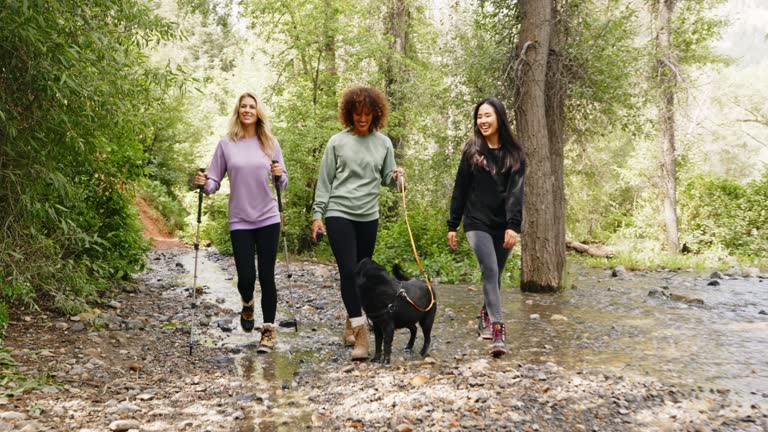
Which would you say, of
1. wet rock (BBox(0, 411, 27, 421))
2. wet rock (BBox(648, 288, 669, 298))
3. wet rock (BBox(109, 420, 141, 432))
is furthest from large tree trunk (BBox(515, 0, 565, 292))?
wet rock (BBox(0, 411, 27, 421))

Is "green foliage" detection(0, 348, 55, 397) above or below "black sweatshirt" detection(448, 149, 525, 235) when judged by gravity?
below

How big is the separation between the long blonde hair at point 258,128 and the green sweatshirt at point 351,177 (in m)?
0.58

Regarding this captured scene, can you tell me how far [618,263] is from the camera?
13.3 metres

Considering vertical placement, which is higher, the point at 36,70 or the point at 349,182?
the point at 36,70

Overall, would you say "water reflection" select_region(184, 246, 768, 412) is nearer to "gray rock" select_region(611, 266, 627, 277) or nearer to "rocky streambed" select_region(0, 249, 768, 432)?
"rocky streambed" select_region(0, 249, 768, 432)

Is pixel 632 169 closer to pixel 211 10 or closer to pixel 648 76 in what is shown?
pixel 648 76

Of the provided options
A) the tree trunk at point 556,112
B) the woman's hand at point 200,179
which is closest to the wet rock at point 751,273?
the tree trunk at point 556,112

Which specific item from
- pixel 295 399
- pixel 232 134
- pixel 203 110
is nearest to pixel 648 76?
pixel 232 134

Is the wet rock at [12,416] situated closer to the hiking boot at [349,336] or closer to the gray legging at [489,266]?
the hiking boot at [349,336]

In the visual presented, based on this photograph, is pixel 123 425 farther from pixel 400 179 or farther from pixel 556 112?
pixel 556 112

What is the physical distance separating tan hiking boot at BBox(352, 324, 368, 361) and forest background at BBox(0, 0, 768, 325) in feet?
8.94

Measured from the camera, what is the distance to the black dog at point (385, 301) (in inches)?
160

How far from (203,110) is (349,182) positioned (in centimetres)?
2759

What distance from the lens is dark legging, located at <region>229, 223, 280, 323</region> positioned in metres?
4.64
